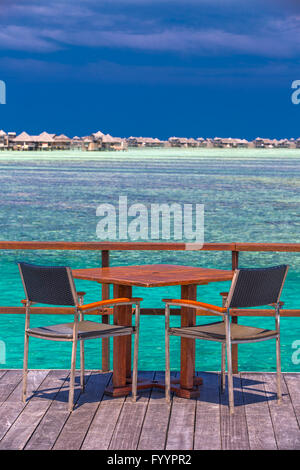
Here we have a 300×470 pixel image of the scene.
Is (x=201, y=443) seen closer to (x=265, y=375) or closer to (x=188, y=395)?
(x=188, y=395)

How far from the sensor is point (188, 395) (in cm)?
513

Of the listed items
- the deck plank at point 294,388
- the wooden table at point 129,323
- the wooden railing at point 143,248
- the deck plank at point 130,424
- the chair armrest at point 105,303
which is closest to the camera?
the deck plank at point 130,424

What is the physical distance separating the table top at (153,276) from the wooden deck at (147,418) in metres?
0.71

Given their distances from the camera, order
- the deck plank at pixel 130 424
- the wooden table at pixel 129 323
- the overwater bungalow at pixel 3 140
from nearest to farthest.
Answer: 1. the deck plank at pixel 130 424
2. the wooden table at pixel 129 323
3. the overwater bungalow at pixel 3 140

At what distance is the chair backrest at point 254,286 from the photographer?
467 centimetres

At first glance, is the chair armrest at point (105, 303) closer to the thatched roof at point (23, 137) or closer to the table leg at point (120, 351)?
the table leg at point (120, 351)

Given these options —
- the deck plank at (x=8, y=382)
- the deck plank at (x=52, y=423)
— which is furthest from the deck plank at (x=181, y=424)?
the deck plank at (x=8, y=382)

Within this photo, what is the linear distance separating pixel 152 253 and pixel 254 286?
20879 millimetres

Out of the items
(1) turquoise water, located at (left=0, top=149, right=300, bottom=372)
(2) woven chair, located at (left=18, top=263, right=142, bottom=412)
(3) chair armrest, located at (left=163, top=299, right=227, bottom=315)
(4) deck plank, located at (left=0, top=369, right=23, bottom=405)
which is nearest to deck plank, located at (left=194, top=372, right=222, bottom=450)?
(2) woven chair, located at (left=18, top=263, right=142, bottom=412)

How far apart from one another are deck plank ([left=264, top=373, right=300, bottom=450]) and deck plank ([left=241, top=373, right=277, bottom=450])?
0.03m

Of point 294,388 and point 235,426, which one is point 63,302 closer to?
point 235,426

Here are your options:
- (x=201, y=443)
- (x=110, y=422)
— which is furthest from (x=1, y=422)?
(x=201, y=443)

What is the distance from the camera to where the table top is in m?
4.92
